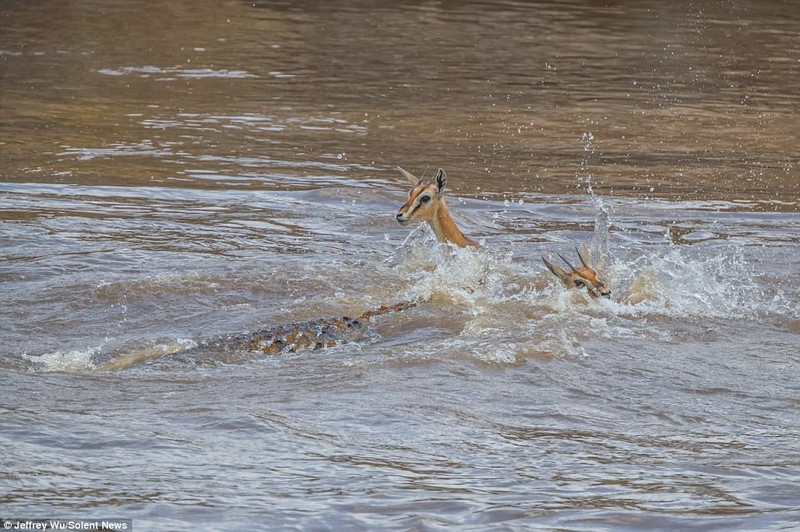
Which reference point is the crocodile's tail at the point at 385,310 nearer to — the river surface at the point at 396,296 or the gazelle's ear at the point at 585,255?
the river surface at the point at 396,296

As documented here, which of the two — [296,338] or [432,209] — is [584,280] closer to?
[432,209]

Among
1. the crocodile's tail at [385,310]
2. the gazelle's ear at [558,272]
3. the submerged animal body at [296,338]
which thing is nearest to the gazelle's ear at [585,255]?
the gazelle's ear at [558,272]

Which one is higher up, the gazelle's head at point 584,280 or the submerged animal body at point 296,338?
the gazelle's head at point 584,280

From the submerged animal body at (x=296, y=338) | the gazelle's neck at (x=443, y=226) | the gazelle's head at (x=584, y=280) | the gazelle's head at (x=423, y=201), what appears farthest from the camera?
the gazelle's neck at (x=443, y=226)

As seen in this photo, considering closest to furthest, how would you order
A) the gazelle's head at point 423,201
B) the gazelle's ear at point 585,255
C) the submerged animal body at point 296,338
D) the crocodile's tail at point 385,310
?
the submerged animal body at point 296,338 < the crocodile's tail at point 385,310 < the gazelle's ear at point 585,255 < the gazelle's head at point 423,201

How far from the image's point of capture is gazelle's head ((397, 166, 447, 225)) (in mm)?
9055

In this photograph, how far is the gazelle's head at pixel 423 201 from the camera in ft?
29.7

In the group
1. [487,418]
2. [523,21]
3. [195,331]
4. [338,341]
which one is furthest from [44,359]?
[523,21]

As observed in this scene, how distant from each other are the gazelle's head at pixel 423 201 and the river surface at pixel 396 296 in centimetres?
36

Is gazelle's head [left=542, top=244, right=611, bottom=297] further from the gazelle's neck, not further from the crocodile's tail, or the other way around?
the gazelle's neck

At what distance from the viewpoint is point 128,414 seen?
6082 millimetres

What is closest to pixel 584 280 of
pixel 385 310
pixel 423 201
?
pixel 385 310

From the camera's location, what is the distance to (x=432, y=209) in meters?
9.30

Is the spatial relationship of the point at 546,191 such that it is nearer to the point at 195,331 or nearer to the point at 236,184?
the point at 236,184
